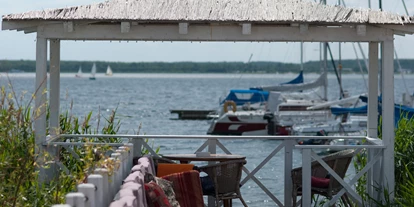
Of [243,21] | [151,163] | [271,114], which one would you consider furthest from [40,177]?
[271,114]

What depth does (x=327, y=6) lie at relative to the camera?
936 cm

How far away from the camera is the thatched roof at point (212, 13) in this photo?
880 centimetres

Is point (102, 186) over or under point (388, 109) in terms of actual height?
under

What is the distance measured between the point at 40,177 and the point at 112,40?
1.61m

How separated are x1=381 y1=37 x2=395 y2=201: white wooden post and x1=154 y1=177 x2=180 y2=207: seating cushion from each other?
2.43m

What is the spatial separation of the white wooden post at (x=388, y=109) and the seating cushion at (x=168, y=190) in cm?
243

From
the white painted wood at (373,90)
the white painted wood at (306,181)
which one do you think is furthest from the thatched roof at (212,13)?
the white painted wood at (306,181)

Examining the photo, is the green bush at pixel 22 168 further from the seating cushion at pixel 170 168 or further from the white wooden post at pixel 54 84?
the seating cushion at pixel 170 168

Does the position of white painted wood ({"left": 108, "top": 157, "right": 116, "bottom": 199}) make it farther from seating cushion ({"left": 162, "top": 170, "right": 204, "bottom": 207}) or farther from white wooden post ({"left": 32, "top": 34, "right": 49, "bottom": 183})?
white wooden post ({"left": 32, "top": 34, "right": 49, "bottom": 183})

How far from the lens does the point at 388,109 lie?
356 inches

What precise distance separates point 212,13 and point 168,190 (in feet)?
6.65

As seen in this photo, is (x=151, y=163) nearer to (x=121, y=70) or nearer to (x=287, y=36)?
(x=287, y=36)

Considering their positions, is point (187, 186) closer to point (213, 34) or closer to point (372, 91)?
point (213, 34)

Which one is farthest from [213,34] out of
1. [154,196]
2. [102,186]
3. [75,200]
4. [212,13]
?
[75,200]
